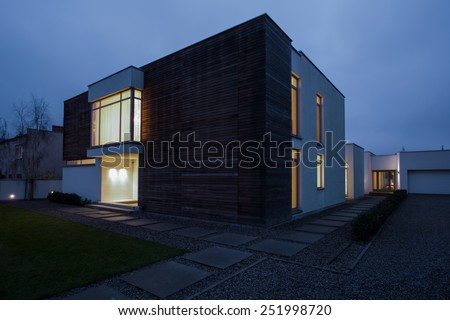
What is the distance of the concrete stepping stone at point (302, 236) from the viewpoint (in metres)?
6.54

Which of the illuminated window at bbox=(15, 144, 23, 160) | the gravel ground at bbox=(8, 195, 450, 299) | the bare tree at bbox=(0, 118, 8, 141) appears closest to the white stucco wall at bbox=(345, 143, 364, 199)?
the gravel ground at bbox=(8, 195, 450, 299)

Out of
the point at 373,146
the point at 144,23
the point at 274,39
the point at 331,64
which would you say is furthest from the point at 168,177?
the point at 331,64

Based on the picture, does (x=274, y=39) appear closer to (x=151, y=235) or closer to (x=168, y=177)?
(x=168, y=177)

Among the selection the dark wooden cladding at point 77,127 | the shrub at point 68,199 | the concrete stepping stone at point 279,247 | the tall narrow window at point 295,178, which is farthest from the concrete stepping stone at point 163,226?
the dark wooden cladding at point 77,127

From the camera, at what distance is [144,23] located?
92625mm

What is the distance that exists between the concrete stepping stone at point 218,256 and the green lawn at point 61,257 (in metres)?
0.55

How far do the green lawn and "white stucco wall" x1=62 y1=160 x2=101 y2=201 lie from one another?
5981 millimetres

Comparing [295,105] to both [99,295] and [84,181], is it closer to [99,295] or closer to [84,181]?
[99,295]

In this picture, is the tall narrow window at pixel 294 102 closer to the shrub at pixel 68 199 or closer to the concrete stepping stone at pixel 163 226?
the concrete stepping stone at pixel 163 226

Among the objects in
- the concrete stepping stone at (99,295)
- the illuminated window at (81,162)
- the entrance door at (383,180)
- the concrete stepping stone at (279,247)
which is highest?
the illuminated window at (81,162)

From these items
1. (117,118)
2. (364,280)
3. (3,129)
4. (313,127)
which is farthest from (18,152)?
(364,280)

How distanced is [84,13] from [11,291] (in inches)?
3367

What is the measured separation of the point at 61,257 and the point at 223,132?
595cm

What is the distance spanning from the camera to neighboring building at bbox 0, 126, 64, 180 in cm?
1744
